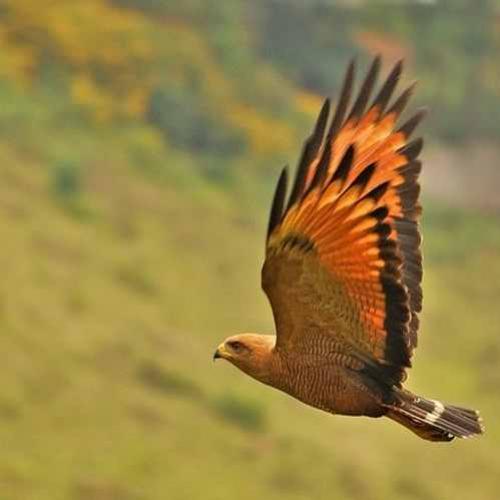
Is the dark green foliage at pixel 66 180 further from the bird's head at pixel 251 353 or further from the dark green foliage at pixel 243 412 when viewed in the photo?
the bird's head at pixel 251 353

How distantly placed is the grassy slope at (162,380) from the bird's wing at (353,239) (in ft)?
34.0

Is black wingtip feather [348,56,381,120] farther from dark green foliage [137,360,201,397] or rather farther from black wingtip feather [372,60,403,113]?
dark green foliage [137,360,201,397]

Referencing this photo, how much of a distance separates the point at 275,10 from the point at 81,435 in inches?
836

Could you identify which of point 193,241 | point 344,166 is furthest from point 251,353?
point 193,241

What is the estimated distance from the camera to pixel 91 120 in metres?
30.7

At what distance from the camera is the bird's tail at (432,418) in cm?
546

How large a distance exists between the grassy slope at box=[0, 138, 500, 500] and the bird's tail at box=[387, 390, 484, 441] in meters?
10.2

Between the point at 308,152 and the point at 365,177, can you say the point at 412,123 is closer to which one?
the point at 365,177

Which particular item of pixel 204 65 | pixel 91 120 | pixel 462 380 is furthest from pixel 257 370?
pixel 204 65

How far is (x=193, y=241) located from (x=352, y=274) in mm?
21166

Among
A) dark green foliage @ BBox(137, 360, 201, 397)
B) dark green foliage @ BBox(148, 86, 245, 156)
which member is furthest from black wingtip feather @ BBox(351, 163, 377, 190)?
dark green foliage @ BBox(148, 86, 245, 156)

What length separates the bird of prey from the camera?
5.11 metres

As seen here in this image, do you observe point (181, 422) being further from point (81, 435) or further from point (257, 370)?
point (257, 370)

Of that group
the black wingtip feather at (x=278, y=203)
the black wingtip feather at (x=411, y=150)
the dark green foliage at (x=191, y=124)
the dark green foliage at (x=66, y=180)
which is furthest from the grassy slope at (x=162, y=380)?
the black wingtip feather at (x=278, y=203)
